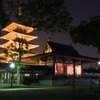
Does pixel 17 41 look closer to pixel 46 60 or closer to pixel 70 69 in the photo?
pixel 46 60

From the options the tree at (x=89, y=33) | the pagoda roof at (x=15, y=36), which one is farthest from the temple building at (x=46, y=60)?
the tree at (x=89, y=33)

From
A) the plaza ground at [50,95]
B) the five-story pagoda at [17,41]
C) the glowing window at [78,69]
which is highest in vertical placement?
the five-story pagoda at [17,41]

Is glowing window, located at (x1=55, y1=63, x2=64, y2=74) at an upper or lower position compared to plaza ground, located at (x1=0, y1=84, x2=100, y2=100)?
upper

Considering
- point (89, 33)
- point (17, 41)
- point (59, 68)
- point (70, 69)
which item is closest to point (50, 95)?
point (89, 33)

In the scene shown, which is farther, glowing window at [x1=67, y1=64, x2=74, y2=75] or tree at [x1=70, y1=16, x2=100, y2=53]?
glowing window at [x1=67, y1=64, x2=74, y2=75]

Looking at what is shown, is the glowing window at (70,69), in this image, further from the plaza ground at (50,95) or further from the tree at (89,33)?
the tree at (89,33)

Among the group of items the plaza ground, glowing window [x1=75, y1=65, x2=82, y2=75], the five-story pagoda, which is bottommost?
the plaza ground

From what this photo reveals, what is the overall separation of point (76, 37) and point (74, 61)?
151 ft

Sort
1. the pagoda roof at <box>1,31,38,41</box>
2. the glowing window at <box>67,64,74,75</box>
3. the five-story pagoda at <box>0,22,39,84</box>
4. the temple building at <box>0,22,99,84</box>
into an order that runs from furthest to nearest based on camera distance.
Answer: the glowing window at <box>67,64,74,75</box>
the pagoda roof at <box>1,31,38,41</box>
the temple building at <box>0,22,99,84</box>
the five-story pagoda at <box>0,22,39,84</box>

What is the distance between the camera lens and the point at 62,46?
72.2 metres

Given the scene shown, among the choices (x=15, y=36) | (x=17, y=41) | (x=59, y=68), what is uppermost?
(x=15, y=36)

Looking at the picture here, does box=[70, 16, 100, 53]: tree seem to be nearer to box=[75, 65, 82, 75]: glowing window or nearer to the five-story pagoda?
the five-story pagoda

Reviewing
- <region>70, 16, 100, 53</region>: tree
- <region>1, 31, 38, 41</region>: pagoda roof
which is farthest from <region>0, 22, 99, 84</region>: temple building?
<region>70, 16, 100, 53</region>: tree

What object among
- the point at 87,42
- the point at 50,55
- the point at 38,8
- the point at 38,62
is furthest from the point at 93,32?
the point at 38,62
